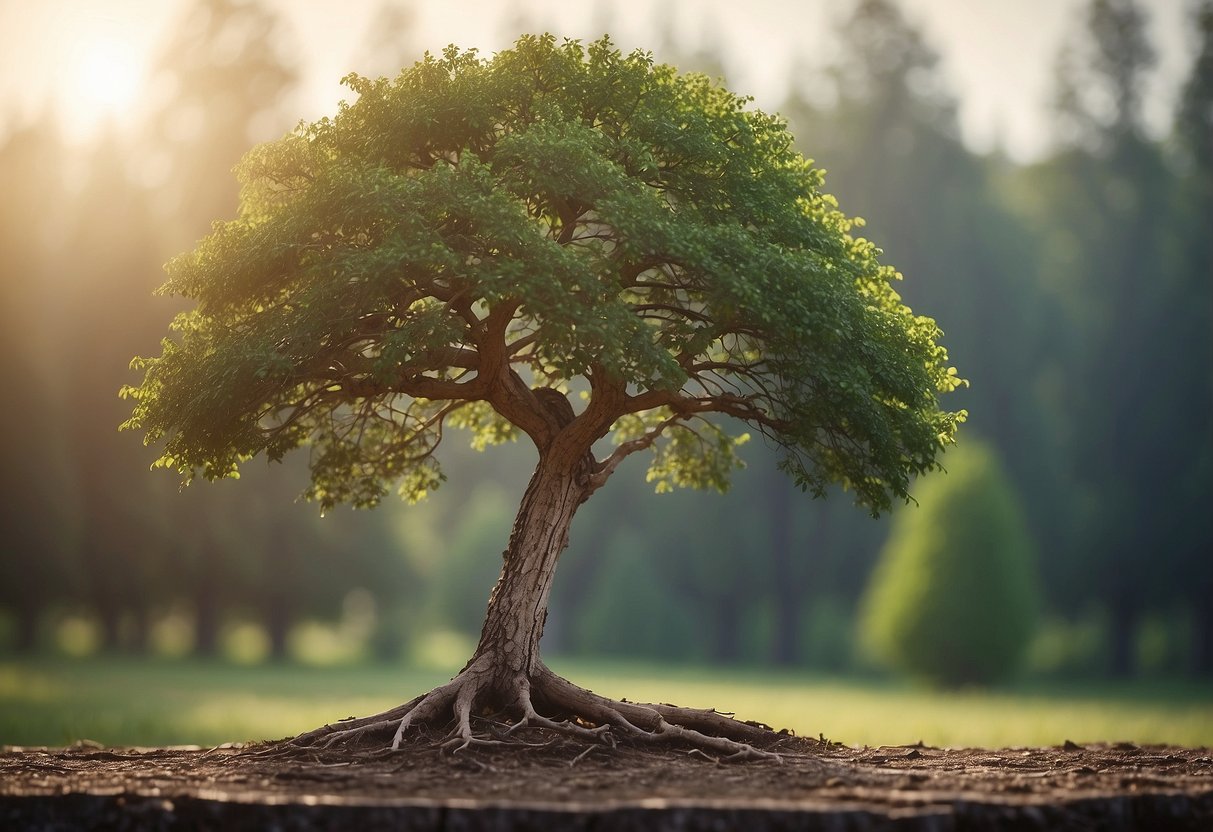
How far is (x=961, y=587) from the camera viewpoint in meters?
33.0

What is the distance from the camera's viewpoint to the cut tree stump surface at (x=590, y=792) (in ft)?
25.1

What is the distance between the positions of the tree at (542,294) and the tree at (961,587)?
22.6 metres

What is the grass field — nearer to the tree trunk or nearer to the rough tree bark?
the rough tree bark

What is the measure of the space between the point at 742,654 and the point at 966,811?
40.7 m

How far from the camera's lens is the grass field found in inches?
731

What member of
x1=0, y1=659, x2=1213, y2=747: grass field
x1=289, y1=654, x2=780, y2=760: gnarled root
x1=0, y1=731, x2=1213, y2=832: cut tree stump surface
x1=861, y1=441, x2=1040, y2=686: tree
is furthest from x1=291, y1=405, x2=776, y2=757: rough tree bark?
x1=861, y1=441, x2=1040, y2=686: tree

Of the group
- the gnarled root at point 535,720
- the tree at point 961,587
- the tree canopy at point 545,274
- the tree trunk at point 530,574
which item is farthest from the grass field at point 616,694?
the tree canopy at point 545,274

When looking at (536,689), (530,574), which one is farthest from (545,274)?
(536,689)

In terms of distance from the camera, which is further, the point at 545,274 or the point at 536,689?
the point at 536,689

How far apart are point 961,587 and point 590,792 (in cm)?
2680

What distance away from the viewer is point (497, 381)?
1166cm

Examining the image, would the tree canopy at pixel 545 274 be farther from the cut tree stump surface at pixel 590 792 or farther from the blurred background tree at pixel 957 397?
the blurred background tree at pixel 957 397

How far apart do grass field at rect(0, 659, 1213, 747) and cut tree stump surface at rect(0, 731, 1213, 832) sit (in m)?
7.47

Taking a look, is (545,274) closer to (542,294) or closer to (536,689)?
(542,294)
